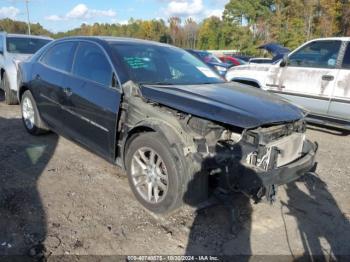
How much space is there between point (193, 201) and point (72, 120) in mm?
2120

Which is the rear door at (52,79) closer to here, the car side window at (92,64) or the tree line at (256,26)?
the car side window at (92,64)

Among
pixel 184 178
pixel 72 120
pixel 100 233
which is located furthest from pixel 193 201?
pixel 72 120

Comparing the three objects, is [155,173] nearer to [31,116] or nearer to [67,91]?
[67,91]

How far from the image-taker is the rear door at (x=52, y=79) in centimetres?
459

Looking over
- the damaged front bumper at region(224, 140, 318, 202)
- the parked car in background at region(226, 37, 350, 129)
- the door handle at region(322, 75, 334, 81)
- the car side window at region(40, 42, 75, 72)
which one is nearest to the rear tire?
the car side window at region(40, 42, 75, 72)

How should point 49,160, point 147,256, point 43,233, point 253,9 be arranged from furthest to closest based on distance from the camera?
point 253,9 < point 49,160 < point 43,233 < point 147,256

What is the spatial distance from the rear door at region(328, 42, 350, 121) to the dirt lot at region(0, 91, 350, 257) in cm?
194

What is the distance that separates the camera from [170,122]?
10.8ft

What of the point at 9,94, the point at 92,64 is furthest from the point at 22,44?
the point at 92,64

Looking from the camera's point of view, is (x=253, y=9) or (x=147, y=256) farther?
(x=253, y=9)

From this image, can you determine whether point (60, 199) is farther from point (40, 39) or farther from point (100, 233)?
point (40, 39)

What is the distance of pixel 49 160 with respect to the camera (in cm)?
474

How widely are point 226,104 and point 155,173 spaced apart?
99cm

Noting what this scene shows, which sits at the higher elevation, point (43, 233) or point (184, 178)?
point (184, 178)
